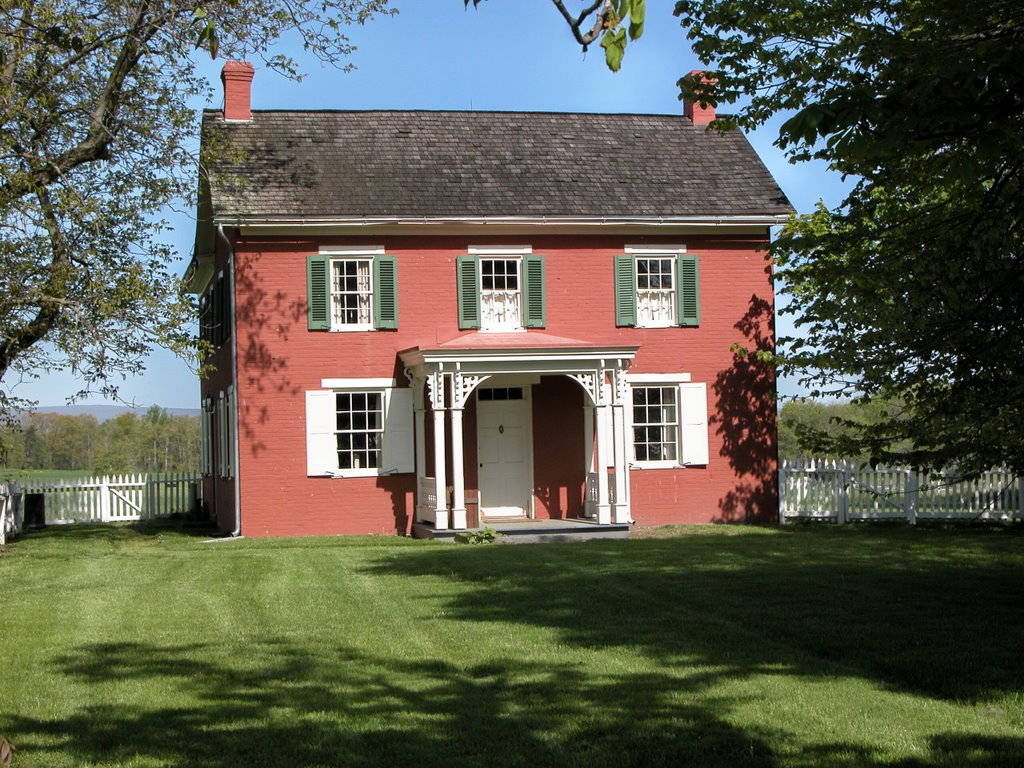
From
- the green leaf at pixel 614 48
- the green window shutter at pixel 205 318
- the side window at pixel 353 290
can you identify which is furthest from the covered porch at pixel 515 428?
the green leaf at pixel 614 48

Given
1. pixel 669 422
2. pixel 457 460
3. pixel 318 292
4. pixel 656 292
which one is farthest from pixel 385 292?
pixel 669 422

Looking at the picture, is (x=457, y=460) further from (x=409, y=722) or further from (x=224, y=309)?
(x=409, y=722)

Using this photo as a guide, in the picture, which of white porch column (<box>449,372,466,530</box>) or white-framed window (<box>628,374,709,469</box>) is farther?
white-framed window (<box>628,374,709,469</box>)

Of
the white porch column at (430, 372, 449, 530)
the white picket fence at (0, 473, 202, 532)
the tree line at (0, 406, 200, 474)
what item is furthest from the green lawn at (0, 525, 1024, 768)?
the tree line at (0, 406, 200, 474)

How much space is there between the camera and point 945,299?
9805 mm

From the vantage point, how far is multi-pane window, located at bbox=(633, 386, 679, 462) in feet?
74.1

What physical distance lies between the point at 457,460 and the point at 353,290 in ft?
12.4

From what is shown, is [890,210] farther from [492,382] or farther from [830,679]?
[492,382]

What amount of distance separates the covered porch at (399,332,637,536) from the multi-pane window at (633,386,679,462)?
0.37 meters

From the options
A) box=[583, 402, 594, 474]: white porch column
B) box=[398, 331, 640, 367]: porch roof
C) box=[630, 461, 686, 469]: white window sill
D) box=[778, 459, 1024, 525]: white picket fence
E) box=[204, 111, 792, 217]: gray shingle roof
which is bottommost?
box=[778, 459, 1024, 525]: white picket fence

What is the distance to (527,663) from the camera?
8.69 m

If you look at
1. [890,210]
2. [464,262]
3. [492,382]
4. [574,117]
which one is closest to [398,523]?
[492,382]

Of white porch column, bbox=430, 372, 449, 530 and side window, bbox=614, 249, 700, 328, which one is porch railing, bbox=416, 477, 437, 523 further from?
side window, bbox=614, 249, 700, 328

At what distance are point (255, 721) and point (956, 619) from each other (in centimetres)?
600
